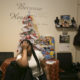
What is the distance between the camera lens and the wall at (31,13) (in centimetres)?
310

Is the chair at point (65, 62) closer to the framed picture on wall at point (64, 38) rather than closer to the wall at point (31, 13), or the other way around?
the wall at point (31, 13)

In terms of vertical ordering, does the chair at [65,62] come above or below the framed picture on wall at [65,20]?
below

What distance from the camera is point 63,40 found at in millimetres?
3270

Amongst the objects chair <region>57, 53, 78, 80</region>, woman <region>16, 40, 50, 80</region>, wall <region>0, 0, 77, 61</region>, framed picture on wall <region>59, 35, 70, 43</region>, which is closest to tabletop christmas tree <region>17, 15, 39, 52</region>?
wall <region>0, 0, 77, 61</region>

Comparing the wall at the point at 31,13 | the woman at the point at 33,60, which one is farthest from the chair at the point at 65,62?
the woman at the point at 33,60

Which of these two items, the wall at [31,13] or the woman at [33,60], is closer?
the woman at [33,60]

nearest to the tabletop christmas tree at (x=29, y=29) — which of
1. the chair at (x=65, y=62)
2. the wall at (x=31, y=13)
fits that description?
the wall at (x=31, y=13)

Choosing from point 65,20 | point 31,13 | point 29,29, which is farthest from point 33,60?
point 65,20

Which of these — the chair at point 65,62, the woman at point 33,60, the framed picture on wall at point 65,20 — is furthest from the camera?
the framed picture on wall at point 65,20

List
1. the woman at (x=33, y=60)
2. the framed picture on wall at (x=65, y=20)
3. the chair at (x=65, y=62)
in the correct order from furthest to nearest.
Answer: the framed picture on wall at (x=65, y=20)
the chair at (x=65, y=62)
the woman at (x=33, y=60)

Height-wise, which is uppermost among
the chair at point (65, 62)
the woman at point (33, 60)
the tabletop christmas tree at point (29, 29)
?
the tabletop christmas tree at point (29, 29)

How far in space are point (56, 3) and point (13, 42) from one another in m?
1.44

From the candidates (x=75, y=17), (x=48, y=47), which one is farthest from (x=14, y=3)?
(x=75, y=17)

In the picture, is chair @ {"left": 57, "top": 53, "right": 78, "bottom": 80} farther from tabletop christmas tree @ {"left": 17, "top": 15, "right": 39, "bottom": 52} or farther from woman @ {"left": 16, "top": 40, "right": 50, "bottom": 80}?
woman @ {"left": 16, "top": 40, "right": 50, "bottom": 80}
